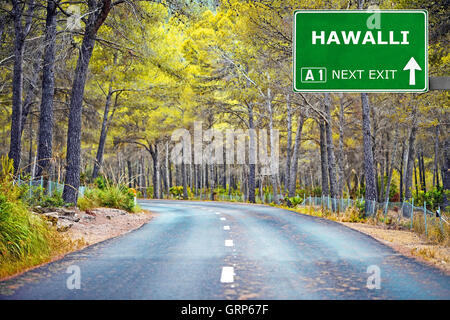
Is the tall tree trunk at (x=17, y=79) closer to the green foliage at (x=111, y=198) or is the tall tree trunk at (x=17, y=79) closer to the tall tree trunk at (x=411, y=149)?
the green foliage at (x=111, y=198)

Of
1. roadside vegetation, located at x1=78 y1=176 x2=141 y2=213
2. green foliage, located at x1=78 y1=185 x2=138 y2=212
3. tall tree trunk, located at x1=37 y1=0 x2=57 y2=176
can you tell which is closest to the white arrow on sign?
tall tree trunk, located at x1=37 y1=0 x2=57 y2=176

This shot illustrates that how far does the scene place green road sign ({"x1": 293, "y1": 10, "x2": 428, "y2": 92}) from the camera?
455 inches

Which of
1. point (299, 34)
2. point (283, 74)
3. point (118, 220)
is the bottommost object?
point (118, 220)

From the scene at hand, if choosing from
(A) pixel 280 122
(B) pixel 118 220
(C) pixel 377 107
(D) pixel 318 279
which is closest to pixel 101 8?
(B) pixel 118 220

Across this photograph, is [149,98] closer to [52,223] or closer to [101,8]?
[101,8]

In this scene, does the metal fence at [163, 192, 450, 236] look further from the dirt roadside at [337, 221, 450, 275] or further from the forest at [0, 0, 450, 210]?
the dirt roadside at [337, 221, 450, 275]

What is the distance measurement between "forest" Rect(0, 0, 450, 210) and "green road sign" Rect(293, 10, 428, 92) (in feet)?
11.3

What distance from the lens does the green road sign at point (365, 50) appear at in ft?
37.9

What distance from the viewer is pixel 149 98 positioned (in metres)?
35.8

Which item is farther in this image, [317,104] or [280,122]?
[280,122]

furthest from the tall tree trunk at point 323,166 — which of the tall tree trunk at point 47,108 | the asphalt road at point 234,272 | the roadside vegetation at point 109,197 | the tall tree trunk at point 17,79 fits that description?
the asphalt road at point 234,272

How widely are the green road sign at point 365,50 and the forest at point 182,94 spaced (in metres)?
3.44
